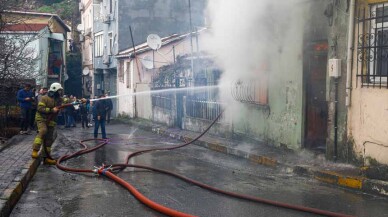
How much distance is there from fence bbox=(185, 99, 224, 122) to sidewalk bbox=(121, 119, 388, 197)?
87 cm

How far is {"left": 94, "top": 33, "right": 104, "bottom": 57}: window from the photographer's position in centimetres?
3711

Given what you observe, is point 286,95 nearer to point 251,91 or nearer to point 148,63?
point 251,91

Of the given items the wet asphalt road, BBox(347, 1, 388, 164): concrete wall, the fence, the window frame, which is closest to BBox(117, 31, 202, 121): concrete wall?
the fence

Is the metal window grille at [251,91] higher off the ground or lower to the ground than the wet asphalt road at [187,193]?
higher

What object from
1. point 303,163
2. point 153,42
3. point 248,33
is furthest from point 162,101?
point 303,163

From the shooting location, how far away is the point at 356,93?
9.09 metres

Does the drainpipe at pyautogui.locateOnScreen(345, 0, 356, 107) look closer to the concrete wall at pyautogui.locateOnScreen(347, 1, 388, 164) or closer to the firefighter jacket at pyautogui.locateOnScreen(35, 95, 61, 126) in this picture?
the concrete wall at pyautogui.locateOnScreen(347, 1, 388, 164)

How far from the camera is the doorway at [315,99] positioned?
1073 centimetres

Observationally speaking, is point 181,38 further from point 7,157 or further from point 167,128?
point 7,157

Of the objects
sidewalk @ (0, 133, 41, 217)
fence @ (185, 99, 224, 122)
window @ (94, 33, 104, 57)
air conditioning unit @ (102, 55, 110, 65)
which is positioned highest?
window @ (94, 33, 104, 57)

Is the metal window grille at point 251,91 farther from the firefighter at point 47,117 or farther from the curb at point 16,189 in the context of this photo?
the curb at point 16,189

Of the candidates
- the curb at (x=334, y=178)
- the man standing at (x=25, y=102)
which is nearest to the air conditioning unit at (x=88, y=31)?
the man standing at (x=25, y=102)

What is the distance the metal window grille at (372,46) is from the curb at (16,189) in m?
6.17

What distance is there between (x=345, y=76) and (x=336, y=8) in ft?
4.59
